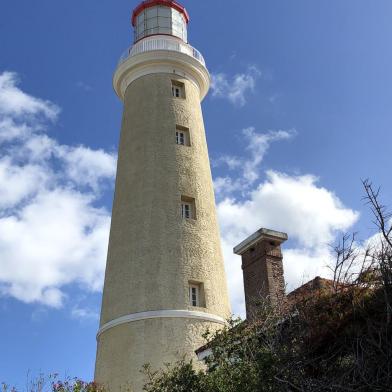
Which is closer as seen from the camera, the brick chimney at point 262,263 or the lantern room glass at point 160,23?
the brick chimney at point 262,263

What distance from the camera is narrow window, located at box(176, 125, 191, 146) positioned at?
21773 millimetres

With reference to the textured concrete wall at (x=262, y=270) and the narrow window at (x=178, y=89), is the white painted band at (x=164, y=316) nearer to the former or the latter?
the textured concrete wall at (x=262, y=270)

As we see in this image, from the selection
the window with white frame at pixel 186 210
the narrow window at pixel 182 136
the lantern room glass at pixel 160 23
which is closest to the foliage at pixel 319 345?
the window with white frame at pixel 186 210

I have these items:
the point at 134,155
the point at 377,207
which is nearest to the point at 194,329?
the point at 134,155

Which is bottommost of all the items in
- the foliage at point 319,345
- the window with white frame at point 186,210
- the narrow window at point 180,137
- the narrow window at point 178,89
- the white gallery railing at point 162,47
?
the foliage at point 319,345

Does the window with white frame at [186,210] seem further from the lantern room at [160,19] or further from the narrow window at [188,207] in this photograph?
the lantern room at [160,19]

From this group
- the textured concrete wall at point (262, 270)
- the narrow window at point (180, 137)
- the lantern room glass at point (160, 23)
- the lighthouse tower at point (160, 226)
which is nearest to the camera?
the textured concrete wall at point (262, 270)

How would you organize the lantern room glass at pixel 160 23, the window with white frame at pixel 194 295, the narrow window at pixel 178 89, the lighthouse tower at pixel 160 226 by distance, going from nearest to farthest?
1. the lighthouse tower at pixel 160 226
2. the window with white frame at pixel 194 295
3. the narrow window at pixel 178 89
4. the lantern room glass at pixel 160 23

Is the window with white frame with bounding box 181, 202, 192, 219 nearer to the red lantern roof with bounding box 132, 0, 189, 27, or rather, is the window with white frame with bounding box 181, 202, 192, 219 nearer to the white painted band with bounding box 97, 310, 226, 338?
the white painted band with bounding box 97, 310, 226, 338

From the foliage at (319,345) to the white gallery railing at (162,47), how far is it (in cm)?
1527

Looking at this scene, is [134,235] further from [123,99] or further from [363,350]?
[363,350]

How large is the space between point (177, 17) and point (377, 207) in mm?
20506

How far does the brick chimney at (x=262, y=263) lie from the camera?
1509cm

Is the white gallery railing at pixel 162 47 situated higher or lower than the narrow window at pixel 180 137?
higher
